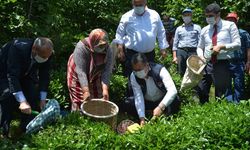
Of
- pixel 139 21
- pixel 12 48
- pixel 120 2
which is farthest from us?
pixel 120 2

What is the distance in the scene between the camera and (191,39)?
8930 mm

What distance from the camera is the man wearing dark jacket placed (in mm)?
5074

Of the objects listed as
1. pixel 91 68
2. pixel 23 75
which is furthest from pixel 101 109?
pixel 23 75

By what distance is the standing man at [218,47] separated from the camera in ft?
21.9

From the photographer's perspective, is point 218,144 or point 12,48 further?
point 12,48

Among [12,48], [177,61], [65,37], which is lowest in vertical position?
[177,61]

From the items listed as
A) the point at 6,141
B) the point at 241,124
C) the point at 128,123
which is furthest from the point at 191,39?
the point at 6,141

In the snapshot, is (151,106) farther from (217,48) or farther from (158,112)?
(217,48)

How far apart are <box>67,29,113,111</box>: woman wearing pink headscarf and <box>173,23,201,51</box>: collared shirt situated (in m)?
3.18

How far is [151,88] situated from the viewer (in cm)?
623

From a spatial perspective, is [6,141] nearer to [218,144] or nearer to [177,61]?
[218,144]

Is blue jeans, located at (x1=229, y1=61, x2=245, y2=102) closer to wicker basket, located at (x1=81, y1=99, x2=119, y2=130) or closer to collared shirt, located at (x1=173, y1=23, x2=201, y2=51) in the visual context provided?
collared shirt, located at (x1=173, y1=23, x2=201, y2=51)

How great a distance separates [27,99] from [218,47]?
273 cm

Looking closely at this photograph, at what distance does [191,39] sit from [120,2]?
9.83 ft
